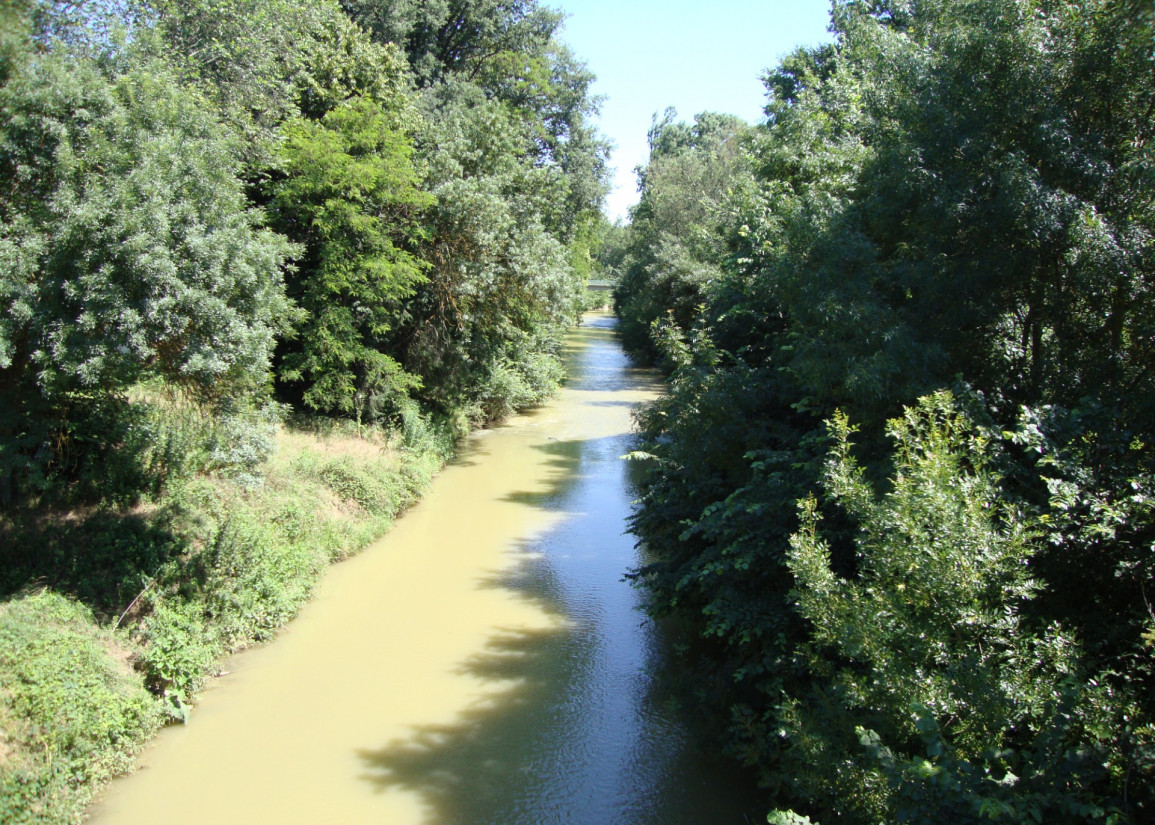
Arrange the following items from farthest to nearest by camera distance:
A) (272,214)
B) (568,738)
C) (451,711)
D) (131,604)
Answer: (272,214)
(451,711)
(131,604)
(568,738)

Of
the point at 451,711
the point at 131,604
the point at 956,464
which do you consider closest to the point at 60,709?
the point at 131,604

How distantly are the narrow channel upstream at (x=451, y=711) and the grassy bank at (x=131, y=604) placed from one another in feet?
1.75

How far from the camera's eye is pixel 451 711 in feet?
35.5

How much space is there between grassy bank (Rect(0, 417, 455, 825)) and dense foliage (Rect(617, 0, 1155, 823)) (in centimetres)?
673

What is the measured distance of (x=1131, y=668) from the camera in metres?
5.08

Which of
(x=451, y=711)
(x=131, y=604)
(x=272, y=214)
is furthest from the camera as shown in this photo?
(x=272, y=214)

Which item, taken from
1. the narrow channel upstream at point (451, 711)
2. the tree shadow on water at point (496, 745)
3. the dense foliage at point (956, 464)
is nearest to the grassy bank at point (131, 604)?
the narrow channel upstream at point (451, 711)

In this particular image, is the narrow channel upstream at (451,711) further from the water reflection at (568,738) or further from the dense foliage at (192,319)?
the dense foliage at (192,319)

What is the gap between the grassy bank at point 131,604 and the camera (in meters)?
8.27

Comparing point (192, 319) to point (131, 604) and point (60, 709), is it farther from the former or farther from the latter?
point (60, 709)

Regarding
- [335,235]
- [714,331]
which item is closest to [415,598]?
[714,331]

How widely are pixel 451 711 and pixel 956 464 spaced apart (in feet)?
25.6

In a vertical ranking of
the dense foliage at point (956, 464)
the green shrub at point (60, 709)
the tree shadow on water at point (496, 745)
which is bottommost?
the tree shadow on water at point (496, 745)

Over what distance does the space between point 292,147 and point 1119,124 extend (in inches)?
655
